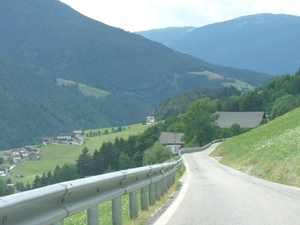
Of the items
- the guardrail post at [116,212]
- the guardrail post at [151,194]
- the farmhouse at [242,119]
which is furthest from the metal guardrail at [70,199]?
the farmhouse at [242,119]

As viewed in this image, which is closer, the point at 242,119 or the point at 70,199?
the point at 70,199

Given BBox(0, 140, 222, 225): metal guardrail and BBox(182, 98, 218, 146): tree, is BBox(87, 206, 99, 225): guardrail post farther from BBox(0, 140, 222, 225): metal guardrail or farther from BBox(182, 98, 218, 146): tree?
BBox(182, 98, 218, 146): tree

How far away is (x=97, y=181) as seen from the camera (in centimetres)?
674

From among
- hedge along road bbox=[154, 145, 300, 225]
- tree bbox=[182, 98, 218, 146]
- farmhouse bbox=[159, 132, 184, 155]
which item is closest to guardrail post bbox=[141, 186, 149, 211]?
hedge along road bbox=[154, 145, 300, 225]

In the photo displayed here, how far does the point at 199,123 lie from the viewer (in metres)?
97.2

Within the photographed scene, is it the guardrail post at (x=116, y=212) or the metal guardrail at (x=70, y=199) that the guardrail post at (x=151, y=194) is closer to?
the metal guardrail at (x=70, y=199)

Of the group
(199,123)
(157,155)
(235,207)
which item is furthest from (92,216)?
(199,123)

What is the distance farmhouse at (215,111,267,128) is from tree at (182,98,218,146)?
67.5 feet

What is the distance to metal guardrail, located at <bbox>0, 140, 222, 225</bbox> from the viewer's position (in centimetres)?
442

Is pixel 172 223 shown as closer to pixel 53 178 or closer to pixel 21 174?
pixel 53 178

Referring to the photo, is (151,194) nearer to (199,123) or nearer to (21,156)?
(199,123)

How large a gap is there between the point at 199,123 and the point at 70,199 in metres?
91.8

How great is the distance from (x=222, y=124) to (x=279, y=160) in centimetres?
10254

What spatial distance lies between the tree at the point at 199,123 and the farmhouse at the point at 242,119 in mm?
20572
